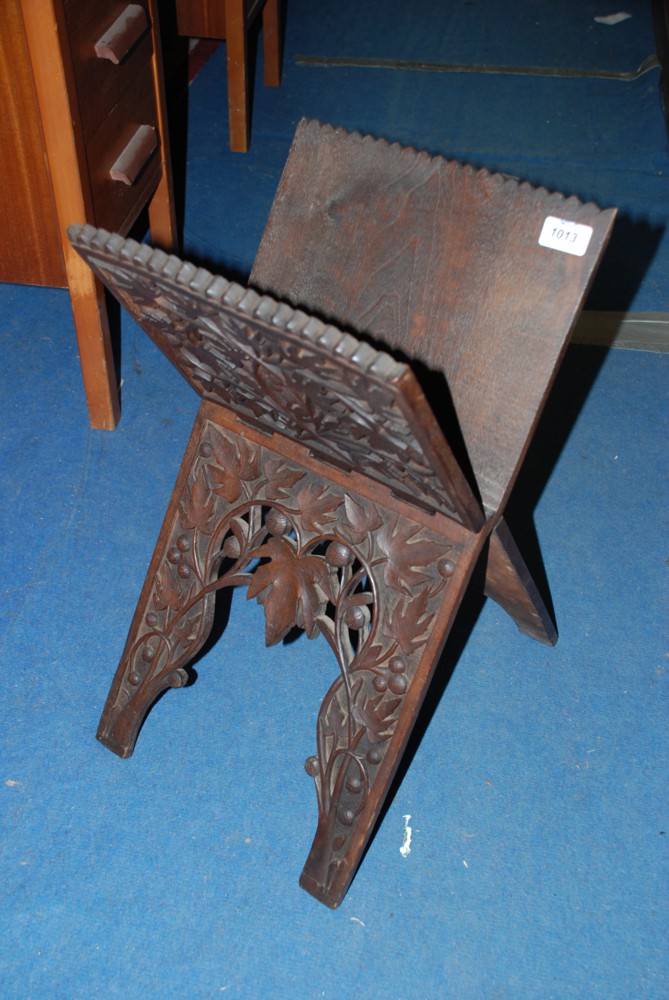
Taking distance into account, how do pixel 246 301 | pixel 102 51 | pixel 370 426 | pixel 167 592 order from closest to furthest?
1. pixel 246 301
2. pixel 370 426
3. pixel 167 592
4. pixel 102 51

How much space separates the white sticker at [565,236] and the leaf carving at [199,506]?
0.60m

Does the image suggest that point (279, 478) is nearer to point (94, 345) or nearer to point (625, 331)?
point (94, 345)

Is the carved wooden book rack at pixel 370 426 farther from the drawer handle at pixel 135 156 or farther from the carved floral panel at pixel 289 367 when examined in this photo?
the drawer handle at pixel 135 156

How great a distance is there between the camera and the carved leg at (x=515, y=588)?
1398 millimetres

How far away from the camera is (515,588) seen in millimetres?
1526

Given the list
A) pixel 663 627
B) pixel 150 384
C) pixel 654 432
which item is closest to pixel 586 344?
pixel 654 432

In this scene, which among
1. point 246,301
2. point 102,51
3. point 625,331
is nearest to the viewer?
point 246,301

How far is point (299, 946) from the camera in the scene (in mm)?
1411

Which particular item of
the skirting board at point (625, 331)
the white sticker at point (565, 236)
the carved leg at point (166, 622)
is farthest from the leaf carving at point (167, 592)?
the skirting board at point (625, 331)

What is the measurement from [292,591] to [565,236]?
24.0 inches

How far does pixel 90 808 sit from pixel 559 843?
746 mm

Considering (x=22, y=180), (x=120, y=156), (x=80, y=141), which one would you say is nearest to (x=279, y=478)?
(x=80, y=141)

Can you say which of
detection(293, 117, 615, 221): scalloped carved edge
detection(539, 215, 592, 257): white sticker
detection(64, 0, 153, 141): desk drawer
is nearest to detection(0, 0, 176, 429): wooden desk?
detection(64, 0, 153, 141): desk drawer

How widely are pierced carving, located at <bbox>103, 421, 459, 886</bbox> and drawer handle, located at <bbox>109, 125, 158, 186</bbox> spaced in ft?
2.45
